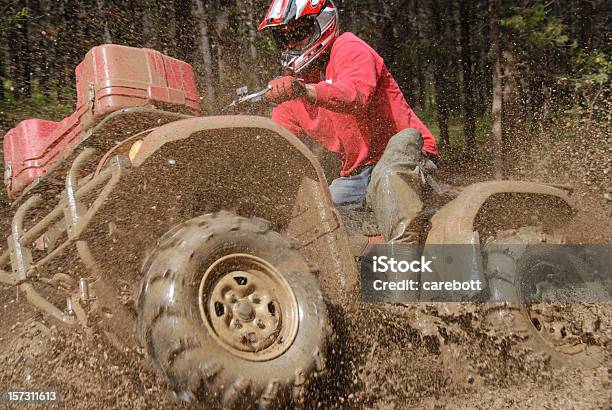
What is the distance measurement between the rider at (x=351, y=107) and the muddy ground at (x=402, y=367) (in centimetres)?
60

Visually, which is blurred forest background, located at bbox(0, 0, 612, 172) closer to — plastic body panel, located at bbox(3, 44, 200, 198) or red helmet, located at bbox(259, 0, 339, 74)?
red helmet, located at bbox(259, 0, 339, 74)

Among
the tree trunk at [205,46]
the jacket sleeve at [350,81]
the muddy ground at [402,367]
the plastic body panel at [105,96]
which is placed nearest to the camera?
the muddy ground at [402,367]

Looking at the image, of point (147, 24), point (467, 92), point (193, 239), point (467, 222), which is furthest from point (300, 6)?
point (467, 92)

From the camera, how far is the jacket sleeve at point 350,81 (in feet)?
12.2

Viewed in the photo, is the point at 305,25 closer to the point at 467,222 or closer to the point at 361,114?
the point at 361,114

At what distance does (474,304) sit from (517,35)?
31.5 ft

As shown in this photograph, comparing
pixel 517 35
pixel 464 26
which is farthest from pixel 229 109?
pixel 464 26

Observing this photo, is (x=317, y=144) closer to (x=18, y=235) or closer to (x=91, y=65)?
(x=91, y=65)

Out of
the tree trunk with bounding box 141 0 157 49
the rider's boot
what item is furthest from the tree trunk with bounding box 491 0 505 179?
the rider's boot

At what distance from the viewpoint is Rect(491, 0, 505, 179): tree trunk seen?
1202cm

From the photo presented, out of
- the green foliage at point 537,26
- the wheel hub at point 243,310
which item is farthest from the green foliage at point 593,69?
the wheel hub at point 243,310

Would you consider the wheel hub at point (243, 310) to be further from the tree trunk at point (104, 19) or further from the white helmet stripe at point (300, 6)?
the tree trunk at point (104, 19)

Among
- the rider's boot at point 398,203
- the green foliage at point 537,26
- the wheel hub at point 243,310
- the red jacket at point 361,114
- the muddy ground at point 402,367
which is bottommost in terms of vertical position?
the muddy ground at point 402,367

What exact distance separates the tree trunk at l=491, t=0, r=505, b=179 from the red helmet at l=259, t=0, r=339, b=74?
8355mm
